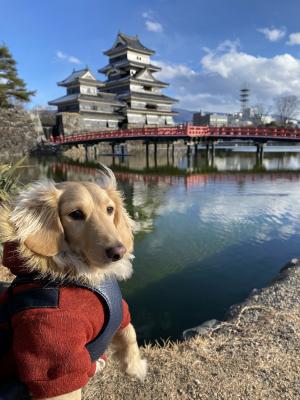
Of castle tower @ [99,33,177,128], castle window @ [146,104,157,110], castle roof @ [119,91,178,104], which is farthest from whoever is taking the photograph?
castle window @ [146,104,157,110]

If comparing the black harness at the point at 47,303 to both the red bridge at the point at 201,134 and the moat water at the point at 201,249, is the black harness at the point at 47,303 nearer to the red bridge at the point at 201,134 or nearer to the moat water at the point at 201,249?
the moat water at the point at 201,249

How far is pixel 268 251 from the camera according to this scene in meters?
7.26

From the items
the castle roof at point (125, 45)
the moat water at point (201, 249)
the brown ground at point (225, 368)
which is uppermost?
the castle roof at point (125, 45)

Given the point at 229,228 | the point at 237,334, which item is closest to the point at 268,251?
the point at 229,228

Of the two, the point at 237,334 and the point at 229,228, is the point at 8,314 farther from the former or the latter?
the point at 229,228

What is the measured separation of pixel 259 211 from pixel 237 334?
8.38m

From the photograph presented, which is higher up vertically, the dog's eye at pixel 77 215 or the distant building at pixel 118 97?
the distant building at pixel 118 97

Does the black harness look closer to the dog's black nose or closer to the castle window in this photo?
the dog's black nose

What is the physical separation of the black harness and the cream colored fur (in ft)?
0.15

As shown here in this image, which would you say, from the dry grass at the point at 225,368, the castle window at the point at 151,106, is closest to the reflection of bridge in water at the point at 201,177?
the dry grass at the point at 225,368

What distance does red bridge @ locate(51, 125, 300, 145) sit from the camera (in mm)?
30406

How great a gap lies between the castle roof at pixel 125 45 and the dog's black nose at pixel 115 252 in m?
53.4

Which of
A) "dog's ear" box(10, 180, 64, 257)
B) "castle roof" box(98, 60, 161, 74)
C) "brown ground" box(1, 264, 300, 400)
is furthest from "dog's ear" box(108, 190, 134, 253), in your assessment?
"castle roof" box(98, 60, 161, 74)

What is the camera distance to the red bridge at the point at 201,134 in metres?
30.4
